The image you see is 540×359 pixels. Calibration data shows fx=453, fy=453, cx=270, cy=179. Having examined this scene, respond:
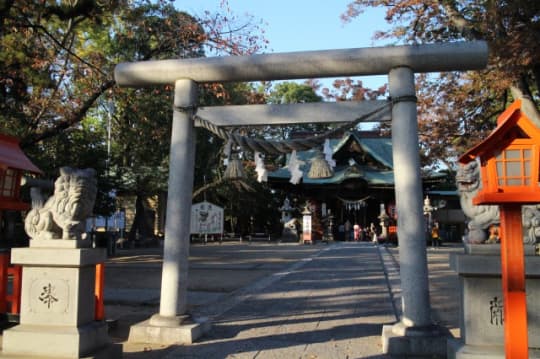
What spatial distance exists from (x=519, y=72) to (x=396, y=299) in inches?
266

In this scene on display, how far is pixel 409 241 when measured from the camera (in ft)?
16.5

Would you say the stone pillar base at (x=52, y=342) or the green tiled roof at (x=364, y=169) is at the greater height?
the green tiled roof at (x=364, y=169)

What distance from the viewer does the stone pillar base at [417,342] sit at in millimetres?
4742

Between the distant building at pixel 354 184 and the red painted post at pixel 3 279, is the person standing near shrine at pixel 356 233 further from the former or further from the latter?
the red painted post at pixel 3 279

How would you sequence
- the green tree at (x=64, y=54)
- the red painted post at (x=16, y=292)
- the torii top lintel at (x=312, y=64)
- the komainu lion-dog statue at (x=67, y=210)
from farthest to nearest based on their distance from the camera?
the green tree at (x=64, y=54), the red painted post at (x=16, y=292), the torii top lintel at (x=312, y=64), the komainu lion-dog statue at (x=67, y=210)

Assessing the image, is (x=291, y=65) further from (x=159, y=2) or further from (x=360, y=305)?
(x=159, y=2)

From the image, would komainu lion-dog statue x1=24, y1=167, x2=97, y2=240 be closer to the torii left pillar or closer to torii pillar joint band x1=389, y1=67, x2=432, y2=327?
the torii left pillar

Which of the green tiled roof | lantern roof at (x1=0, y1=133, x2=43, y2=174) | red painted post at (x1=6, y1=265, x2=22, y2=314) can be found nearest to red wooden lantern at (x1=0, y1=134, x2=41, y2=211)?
lantern roof at (x1=0, y1=133, x2=43, y2=174)

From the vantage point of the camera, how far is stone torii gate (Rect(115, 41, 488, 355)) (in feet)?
16.4

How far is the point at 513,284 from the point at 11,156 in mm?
5598

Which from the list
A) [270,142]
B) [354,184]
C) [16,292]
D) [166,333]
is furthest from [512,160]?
[354,184]

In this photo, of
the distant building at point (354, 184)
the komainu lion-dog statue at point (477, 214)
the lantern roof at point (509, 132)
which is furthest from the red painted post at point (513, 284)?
the distant building at point (354, 184)

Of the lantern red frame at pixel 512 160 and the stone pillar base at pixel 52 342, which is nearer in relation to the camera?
the lantern red frame at pixel 512 160

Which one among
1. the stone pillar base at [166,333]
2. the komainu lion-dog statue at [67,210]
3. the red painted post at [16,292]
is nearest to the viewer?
the komainu lion-dog statue at [67,210]
